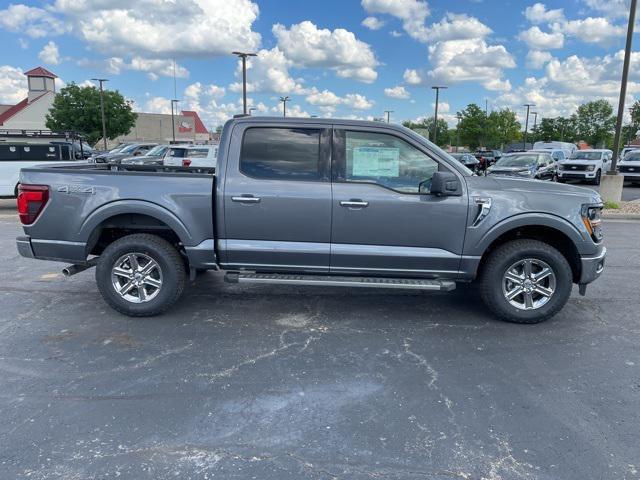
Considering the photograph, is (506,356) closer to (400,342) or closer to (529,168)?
(400,342)

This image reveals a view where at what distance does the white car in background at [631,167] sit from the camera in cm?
2164

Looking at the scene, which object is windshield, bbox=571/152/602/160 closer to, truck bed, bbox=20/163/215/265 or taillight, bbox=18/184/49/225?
truck bed, bbox=20/163/215/265

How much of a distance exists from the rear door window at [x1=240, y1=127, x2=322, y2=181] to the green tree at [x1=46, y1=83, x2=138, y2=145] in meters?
52.4

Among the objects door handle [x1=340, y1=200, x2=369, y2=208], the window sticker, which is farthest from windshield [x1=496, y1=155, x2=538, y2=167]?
door handle [x1=340, y1=200, x2=369, y2=208]

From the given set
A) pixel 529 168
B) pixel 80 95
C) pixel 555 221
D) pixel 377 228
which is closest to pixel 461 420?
pixel 377 228

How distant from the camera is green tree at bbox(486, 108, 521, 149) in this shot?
72.4m

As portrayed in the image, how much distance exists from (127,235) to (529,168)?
16.4 meters

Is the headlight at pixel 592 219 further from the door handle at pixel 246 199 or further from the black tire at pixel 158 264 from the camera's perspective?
→ the black tire at pixel 158 264

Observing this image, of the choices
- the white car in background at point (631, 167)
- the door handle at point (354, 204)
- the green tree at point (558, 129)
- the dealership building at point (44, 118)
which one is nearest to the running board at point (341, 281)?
the door handle at point (354, 204)

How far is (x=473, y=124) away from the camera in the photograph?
235 ft

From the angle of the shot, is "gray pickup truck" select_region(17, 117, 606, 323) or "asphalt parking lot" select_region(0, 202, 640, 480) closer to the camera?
"asphalt parking lot" select_region(0, 202, 640, 480)

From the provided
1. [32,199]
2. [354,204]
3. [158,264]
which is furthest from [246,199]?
[32,199]

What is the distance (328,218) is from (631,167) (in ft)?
72.2

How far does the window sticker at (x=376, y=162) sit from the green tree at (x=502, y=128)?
7228 centimetres
